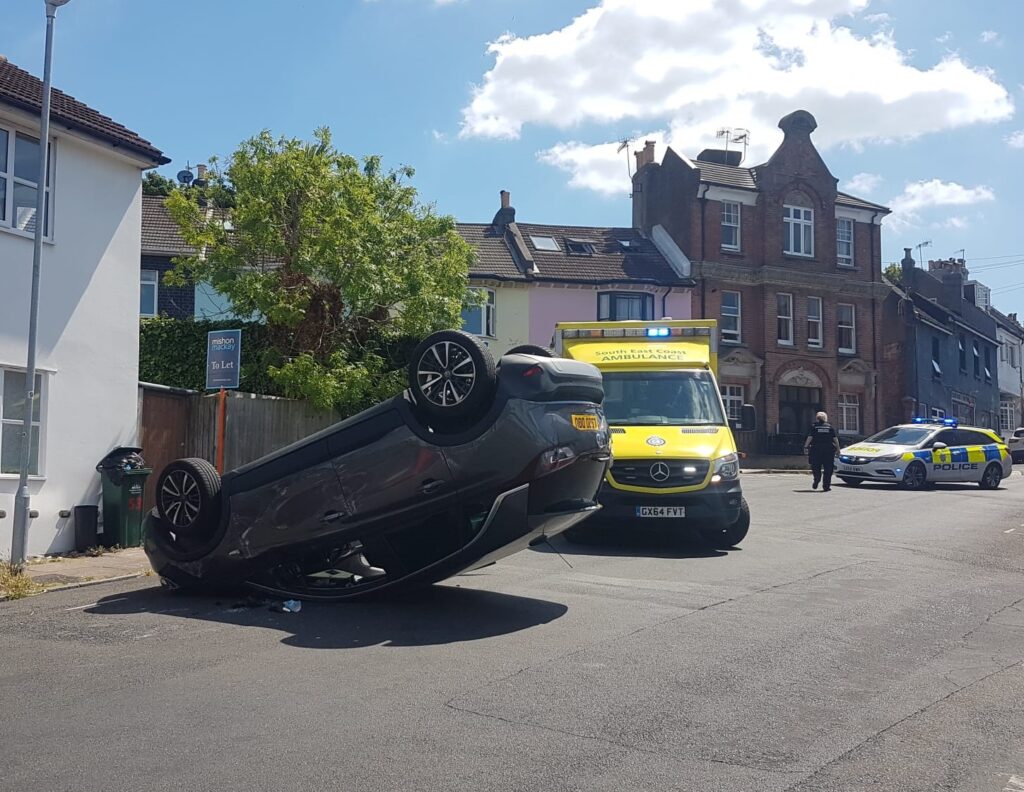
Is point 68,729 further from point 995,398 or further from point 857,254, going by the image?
point 995,398

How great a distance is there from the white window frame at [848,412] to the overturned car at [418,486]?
1316 inches

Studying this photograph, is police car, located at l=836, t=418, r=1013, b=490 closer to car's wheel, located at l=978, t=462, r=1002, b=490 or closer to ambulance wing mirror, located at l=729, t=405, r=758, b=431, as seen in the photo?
car's wheel, located at l=978, t=462, r=1002, b=490

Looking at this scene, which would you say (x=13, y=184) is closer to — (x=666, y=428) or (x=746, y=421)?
(x=666, y=428)

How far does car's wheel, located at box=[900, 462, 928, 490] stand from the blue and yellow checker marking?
16 cm

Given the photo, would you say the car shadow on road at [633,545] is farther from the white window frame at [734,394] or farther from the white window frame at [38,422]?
the white window frame at [734,394]

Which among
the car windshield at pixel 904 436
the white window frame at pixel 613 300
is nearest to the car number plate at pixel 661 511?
the car windshield at pixel 904 436

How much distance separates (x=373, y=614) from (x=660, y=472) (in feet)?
15.3

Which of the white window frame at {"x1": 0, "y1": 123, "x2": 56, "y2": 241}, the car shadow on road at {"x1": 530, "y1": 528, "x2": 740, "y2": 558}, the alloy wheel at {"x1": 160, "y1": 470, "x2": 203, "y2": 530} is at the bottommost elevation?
the car shadow on road at {"x1": 530, "y1": 528, "x2": 740, "y2": 558}

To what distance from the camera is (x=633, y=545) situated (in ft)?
39.4

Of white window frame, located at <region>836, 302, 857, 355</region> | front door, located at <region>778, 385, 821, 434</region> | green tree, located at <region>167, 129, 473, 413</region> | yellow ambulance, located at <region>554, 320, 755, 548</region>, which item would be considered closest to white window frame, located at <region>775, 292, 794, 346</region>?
front door, located at <region>778, 385, 821, 434</region>

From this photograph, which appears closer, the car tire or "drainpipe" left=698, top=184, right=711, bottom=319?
the car tire

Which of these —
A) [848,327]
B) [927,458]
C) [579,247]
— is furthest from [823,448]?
[848,327]

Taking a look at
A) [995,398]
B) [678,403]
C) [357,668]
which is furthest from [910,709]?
[995,398]

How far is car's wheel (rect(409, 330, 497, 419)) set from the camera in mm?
7367
